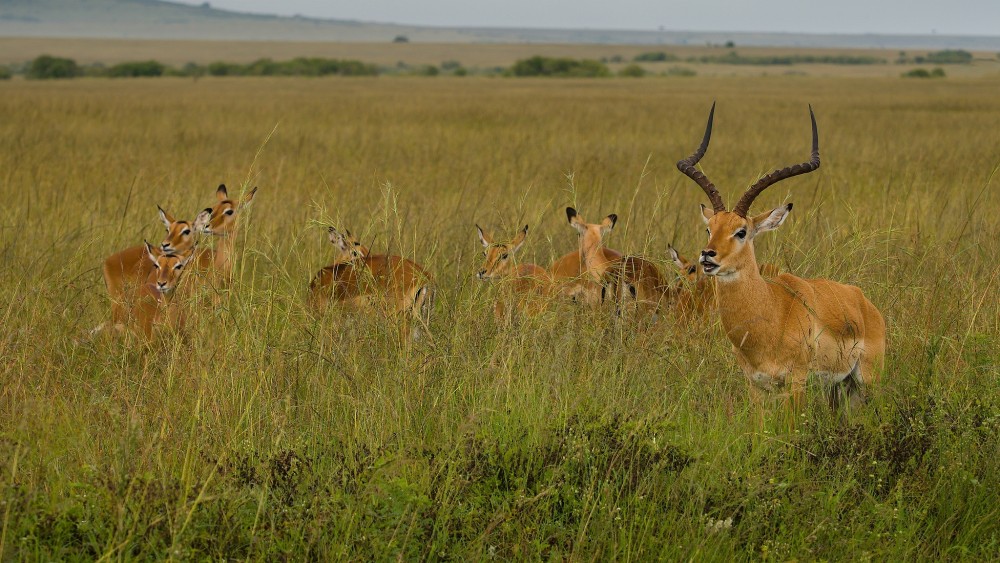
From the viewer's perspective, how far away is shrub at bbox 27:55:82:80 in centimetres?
5675

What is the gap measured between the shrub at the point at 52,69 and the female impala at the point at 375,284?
5555 centimetres

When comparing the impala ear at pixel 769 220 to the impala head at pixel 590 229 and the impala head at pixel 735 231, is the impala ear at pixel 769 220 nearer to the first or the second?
the impala head at pixel 735 231

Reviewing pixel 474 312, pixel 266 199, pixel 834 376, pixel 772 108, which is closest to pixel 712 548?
pixel 834 376

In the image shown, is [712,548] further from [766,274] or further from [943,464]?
[766,274]

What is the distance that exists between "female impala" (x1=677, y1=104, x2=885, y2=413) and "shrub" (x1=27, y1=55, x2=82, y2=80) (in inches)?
2264

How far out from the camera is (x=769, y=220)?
492 cm

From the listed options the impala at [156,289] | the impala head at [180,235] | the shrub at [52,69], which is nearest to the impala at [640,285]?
the impala at [156,289]

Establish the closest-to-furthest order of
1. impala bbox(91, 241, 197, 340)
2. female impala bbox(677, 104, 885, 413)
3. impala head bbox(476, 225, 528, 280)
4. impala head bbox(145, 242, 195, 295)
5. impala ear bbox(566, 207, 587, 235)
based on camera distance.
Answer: female impala bbox(677, 104, 885, 413) → impala bbox(91, 241, 197, 340) → impala head bbox(145, 242, 195, 295) → impala head bbox(476, 225, 528, 280) → impala ear bbox(566, 207, 587, 235)

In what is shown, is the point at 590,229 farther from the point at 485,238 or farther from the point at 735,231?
the point at 735,231

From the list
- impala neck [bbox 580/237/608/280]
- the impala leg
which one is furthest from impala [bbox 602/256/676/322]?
the impala leg

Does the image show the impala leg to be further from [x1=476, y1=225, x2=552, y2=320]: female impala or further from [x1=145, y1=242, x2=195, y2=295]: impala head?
[x1=145, y1=242, x2=195, y2=295]: impala head

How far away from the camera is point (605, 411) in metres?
3.98

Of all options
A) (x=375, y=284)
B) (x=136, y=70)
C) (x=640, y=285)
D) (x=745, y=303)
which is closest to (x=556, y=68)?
(x=136, y=70)

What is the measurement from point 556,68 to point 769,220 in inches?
2669
